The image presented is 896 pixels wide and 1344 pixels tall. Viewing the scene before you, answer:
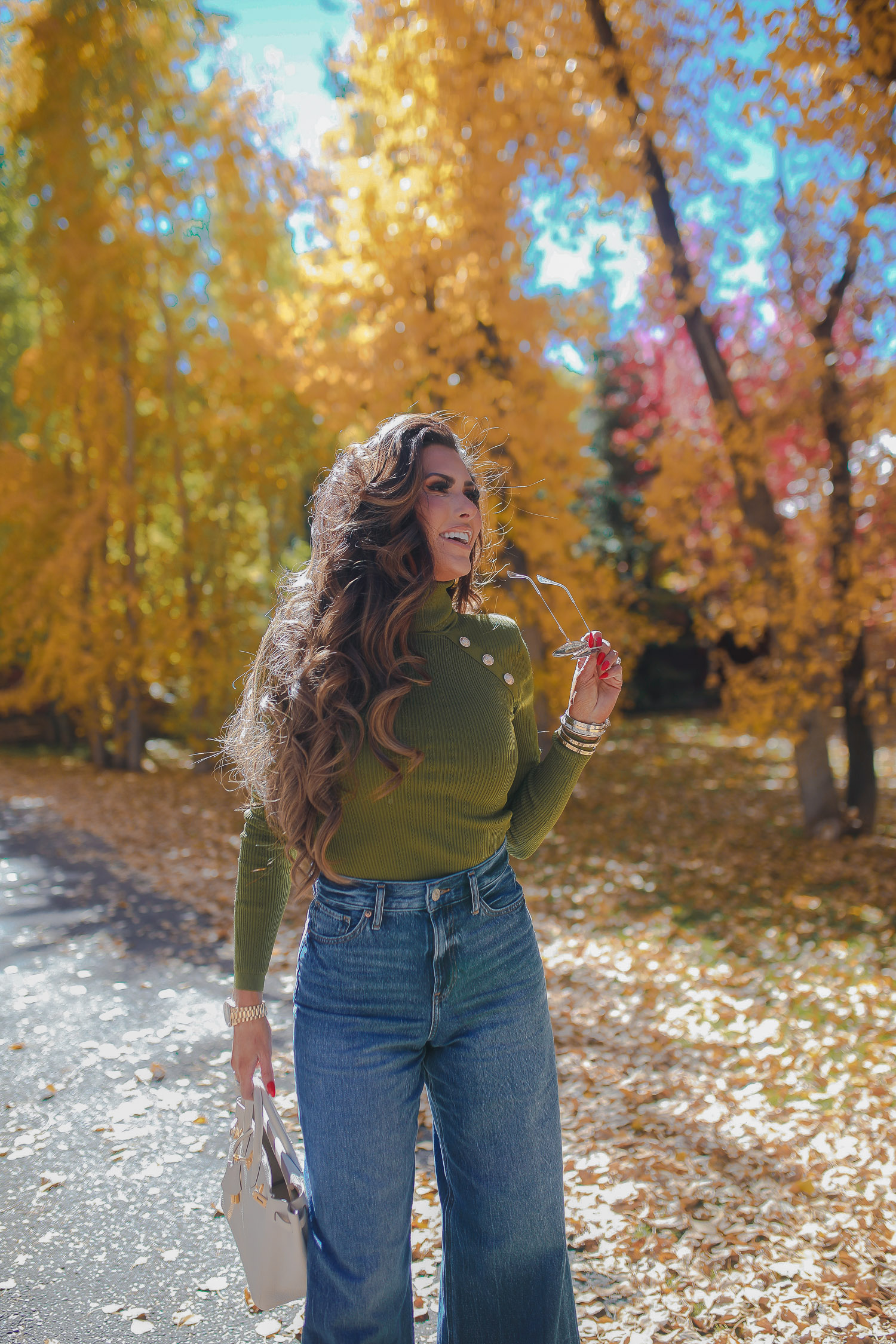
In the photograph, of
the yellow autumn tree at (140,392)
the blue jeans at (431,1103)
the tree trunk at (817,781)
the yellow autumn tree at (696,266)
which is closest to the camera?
the blue jeans at (431,1103)

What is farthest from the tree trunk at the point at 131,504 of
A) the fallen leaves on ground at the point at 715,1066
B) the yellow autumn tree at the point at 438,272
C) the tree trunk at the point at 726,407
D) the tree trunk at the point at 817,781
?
the tree trunk at the point at 817,781

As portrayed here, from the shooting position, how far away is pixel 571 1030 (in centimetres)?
422

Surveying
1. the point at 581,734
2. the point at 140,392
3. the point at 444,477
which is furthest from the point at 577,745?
the point at 140,392

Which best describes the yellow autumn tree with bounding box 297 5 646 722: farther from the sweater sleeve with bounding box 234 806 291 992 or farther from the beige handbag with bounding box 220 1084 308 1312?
the beige handbag with bounding box 220 1084 308 1312

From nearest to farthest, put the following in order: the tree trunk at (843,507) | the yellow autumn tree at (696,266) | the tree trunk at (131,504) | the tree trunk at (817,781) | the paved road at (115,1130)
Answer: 1. the paved road at (115,1130)
2. the yellow autumn tree at (696,266)
3. the tree trunk at (843,507)
4. the tree trunk at (817,781)
5. the tree trunk at (131,504)

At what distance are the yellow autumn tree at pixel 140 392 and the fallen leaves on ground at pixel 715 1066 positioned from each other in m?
3.83

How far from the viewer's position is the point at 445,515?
5.66 ft

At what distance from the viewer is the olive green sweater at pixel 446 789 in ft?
5.21

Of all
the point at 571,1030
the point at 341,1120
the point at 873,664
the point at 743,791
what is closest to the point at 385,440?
the point at 341,1120

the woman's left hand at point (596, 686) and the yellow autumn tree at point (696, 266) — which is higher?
the yellow autumn tree at point (696, 266)

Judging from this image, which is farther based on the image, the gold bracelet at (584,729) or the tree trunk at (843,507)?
the tree trunk at (843,507)

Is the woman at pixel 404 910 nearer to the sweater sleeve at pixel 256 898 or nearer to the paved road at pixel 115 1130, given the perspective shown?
the sweater sleeve at pixel 256 898

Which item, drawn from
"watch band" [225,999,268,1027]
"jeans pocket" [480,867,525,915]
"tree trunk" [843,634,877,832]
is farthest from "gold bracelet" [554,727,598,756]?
"tree trunk" [843,634,877,832]

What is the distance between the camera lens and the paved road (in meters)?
2.39
